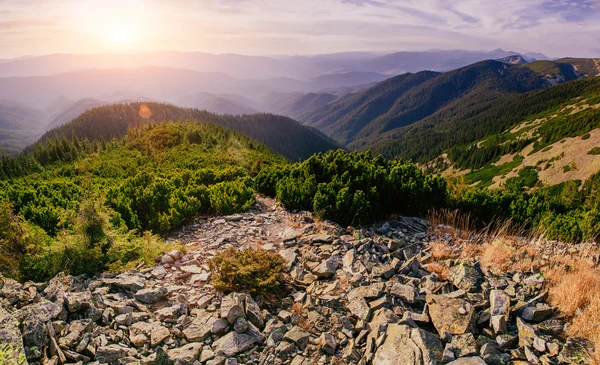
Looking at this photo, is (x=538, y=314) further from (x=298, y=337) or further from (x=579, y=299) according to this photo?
(x=298, y=337)

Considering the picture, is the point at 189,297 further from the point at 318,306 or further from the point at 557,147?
the point at 557,147

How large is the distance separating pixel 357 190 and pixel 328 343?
637 cm

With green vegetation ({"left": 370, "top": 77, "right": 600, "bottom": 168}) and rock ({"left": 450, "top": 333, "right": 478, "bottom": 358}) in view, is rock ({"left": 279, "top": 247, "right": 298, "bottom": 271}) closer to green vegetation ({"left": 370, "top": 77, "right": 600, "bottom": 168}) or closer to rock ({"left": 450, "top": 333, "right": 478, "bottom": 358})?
rock ({"left": 450, "top": 333, "right": 478, "bottom": 358})

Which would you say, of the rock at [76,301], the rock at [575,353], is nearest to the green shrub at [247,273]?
the rock at [76,301]

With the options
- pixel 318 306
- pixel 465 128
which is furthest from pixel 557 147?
pixel 318 306

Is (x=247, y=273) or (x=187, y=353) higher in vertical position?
(x=247, y=273)

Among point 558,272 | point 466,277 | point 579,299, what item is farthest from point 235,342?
point 558,272

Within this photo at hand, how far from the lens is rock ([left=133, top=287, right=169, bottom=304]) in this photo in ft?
18.9

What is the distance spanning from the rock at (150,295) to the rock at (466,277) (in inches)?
229

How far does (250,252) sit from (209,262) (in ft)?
3.01

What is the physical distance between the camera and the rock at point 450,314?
4754 millimetres

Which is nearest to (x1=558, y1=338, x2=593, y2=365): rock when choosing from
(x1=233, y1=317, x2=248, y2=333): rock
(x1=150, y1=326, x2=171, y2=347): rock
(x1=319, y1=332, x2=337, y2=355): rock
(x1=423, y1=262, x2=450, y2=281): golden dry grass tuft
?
(x1=423, y1=262, x2=450, y2=281): golden dry grass tuft

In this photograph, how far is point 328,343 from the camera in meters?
4.84

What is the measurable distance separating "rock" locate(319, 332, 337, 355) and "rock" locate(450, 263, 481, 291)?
2840 millimetres
